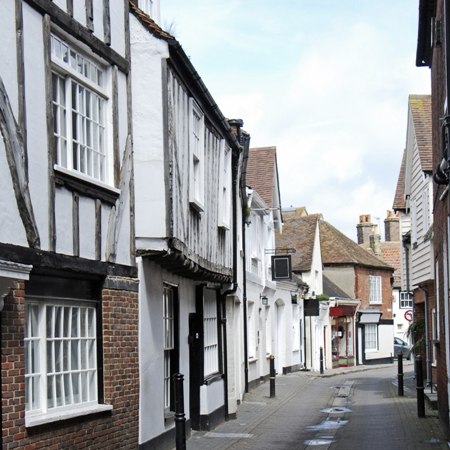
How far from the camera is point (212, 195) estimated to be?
1602 centimetres

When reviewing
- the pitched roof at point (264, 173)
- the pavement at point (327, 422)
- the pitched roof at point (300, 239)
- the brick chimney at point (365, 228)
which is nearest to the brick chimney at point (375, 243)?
the brick chimney at point (365, 228)

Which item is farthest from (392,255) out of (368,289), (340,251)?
(340,251)

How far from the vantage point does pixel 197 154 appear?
575 inches

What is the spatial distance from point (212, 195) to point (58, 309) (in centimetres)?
664

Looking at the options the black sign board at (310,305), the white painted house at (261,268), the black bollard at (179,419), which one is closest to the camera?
the black bollard at (179,419)

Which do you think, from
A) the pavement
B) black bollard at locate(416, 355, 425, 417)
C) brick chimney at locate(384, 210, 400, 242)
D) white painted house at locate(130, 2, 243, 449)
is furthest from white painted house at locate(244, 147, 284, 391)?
brick chimney at locate(384, 210, 400, 242)

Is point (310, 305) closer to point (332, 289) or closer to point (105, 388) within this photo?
point (332, 289)

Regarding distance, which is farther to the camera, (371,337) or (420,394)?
(371,337)

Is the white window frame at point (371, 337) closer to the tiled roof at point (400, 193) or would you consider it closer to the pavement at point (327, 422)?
the pavement at point (327, 422)

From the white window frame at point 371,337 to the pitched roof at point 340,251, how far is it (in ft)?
11.1

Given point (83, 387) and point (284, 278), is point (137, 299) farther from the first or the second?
point (284, 278)

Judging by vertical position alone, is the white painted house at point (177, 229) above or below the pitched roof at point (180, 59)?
below

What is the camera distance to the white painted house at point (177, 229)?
11867mm

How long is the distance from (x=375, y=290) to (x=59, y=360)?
141 feet
